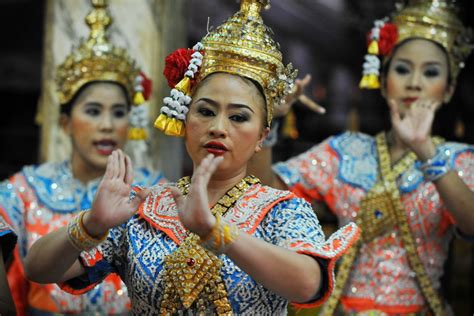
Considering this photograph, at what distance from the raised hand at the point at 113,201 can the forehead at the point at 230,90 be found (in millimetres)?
325

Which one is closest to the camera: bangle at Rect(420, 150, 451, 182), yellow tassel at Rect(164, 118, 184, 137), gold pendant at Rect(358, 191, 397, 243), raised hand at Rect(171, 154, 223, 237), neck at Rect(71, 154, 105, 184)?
raised hand at Rect(171, 154, 223, 237)

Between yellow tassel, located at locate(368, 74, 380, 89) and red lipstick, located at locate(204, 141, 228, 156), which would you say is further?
yellow tassel, located at locate(368, 74, 380, 89)

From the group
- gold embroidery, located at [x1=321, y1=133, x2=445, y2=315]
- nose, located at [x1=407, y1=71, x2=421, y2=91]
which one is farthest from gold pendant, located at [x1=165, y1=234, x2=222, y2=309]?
nose, located at [x1=407, y1=71, x2=421, y2=91]

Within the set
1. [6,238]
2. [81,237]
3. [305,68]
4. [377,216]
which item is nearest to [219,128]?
[81,237]

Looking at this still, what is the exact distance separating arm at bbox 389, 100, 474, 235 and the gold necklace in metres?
1.27

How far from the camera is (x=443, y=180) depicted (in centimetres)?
333

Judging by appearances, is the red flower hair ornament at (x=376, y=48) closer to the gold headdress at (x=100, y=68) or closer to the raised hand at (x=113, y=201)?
the gold headdress at (x=100, y=68)

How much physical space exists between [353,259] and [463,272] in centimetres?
171

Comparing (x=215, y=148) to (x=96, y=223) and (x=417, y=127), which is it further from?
(x=417, y=127)

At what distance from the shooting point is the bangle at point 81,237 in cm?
233

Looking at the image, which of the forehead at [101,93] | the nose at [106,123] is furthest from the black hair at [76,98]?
the nose at [106,123]

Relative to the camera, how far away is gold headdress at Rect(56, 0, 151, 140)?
3896 millimetres

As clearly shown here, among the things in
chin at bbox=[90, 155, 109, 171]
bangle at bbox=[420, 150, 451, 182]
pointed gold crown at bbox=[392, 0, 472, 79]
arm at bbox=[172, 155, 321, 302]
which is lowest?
arm at bbox=[172, 155, 321, 302]

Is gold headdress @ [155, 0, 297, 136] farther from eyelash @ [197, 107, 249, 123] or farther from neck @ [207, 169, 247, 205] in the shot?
neck @ [207, 169, 247, 205]
